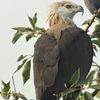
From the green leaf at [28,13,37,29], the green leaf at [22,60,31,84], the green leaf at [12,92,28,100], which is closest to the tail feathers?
the green leaf at [22,60,31,84]

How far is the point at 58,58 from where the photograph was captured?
531 centimetres

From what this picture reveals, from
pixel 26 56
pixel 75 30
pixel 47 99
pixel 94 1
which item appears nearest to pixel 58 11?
pixel 94 1

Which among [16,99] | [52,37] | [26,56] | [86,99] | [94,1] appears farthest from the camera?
[94,1]

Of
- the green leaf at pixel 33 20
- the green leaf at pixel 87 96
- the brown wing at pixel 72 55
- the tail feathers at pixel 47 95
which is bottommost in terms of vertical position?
the tail feathers at pixel 47 95

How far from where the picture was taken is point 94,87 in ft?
13.4

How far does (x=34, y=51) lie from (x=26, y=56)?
0.31m

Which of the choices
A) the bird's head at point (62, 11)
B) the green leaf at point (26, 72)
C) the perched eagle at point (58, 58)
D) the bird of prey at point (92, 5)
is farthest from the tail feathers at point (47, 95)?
the bird of prey at point (92, 5)

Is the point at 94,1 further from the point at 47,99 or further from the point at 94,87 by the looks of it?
the point at 94,87

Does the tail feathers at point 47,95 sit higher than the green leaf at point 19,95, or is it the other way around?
the green leaf at point 19,95

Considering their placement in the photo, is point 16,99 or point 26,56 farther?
point 26,56

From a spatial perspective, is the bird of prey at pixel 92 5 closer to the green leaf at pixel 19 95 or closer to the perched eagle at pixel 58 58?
the perched eagle at pixel 58 58

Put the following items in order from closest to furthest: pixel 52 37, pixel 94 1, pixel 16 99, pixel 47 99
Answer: pixel 16 99 → pixel 47 99 → pixel 52 37 → pixel 94 1

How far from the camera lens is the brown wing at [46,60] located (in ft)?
16.7

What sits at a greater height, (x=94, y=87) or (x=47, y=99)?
(x=94, y=87)
